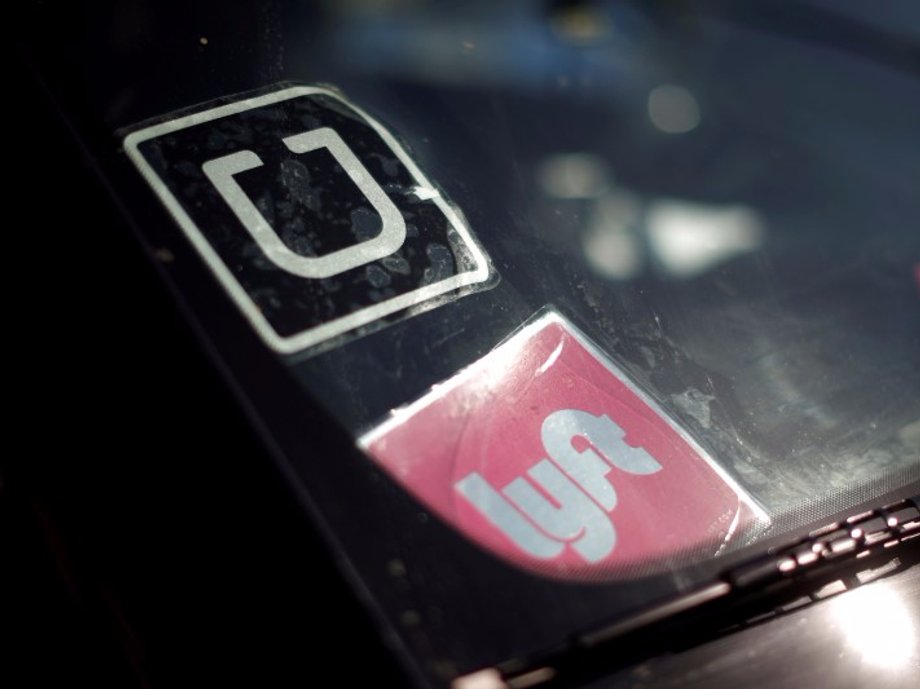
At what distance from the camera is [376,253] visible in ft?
3.70

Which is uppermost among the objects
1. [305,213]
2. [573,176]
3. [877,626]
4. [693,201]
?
[305,213]

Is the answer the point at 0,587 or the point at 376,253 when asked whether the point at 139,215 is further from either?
the point at 0,587

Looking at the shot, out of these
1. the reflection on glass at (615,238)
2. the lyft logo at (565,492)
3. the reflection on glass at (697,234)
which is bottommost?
the lyft logo at (565,492)

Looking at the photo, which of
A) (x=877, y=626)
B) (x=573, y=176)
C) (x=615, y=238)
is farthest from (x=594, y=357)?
(x=877, y=626)

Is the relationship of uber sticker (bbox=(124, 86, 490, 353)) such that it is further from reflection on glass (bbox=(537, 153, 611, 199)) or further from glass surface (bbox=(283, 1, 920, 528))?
reflection on glass (bbox=(537, 153, 611, 199))

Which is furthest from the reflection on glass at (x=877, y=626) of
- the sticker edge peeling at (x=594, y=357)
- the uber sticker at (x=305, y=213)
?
the uber sticker at (x=305, y=213)

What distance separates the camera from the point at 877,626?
103 cm

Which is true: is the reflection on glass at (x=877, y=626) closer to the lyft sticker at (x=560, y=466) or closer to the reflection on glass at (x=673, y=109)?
the lyft sticker at (x=560, y=466)

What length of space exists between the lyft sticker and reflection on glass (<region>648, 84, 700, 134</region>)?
1.98ft

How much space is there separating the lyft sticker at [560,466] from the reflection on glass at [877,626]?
0.49 feet

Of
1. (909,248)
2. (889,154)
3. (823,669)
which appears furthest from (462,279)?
(889,154)

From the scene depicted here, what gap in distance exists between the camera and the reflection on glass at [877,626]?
1.00 metres

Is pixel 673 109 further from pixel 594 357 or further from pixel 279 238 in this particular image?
pixel 279 238

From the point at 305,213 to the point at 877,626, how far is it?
914 millimetres
